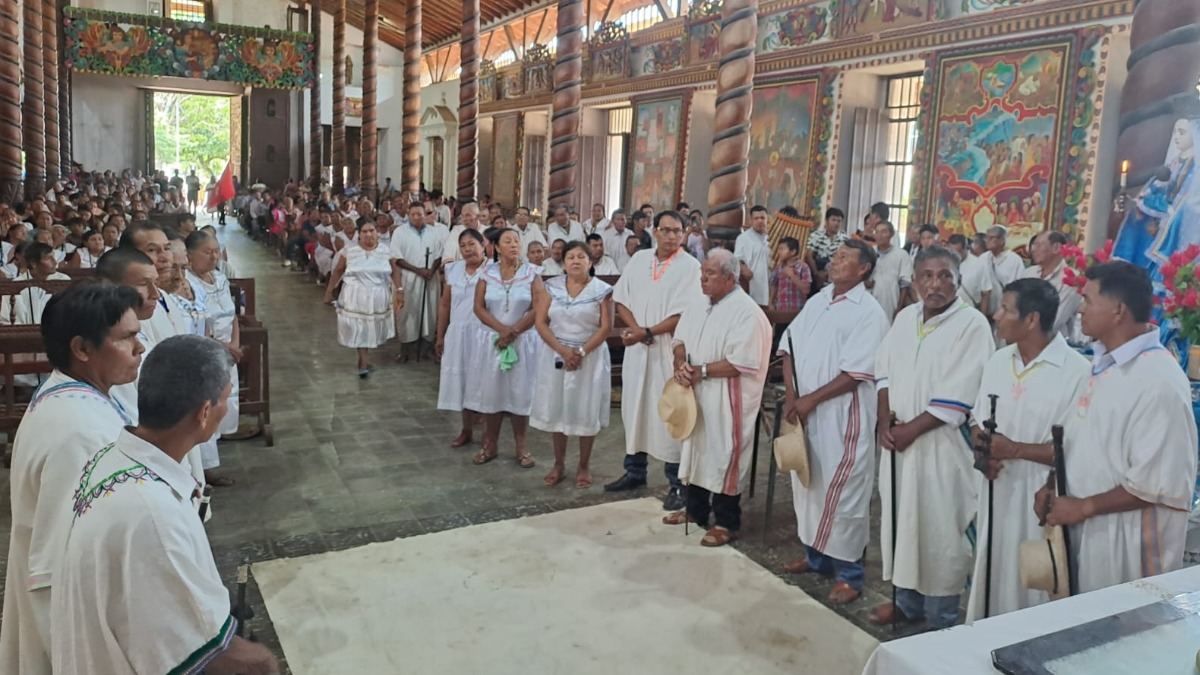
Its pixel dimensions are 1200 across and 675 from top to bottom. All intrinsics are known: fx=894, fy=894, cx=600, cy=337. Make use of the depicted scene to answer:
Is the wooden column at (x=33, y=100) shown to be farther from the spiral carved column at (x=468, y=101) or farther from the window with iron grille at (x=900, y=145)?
the window with iron grille at (x=900, y=145)

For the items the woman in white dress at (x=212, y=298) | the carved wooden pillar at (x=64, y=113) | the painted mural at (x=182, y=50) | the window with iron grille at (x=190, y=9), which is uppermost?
the window with iron grille at (x=190, y=9)

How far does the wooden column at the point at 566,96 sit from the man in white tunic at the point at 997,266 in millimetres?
5270

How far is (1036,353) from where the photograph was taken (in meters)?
3.25

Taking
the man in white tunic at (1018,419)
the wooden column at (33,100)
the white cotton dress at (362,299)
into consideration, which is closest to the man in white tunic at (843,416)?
the man in white tunic at (1018,419)

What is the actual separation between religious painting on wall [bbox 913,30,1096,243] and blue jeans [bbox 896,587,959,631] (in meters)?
6.21

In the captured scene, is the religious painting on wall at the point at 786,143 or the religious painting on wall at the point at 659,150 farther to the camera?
the religious painting on wall at the point at 659,150

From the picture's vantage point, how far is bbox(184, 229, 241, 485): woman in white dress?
5.21m

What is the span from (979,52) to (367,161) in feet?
48.9

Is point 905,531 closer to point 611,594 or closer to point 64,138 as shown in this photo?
point 611,594

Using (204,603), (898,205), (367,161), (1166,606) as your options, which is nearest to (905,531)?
(1166,606)

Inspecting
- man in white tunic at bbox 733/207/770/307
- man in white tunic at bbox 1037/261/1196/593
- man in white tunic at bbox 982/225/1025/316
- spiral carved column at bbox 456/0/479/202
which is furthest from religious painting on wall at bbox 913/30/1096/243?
spiral carved column at bbox 456/0/479/202

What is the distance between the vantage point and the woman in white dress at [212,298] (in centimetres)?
521

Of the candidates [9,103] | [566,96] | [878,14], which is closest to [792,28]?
[878,14]

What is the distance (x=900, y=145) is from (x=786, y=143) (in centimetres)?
161
